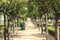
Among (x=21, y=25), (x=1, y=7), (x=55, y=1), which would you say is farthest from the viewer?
(x=21, y=25)

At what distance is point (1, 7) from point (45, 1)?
7.77 metres

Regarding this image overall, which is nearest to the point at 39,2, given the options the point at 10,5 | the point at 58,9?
the point at 58,9

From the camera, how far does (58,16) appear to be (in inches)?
691

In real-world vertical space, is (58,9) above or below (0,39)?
above

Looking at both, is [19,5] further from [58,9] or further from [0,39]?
[58,9]

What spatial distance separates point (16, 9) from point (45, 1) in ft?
40.2

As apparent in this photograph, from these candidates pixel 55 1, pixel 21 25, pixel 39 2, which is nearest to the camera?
pixel 55 1

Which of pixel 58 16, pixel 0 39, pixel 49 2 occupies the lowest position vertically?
pixel 0 39

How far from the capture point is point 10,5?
26281 mm

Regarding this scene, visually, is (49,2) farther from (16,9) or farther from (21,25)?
(21,25)

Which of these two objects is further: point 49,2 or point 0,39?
point 0,39

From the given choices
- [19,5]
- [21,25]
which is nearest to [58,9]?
[19,5]

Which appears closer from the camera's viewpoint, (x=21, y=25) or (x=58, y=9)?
(x=58, y=9)

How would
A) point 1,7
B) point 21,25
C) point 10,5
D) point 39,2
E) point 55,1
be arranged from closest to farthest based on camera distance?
point 55,1 → point 39,2 → point 1,7 → point 10,5 → point 21,25
